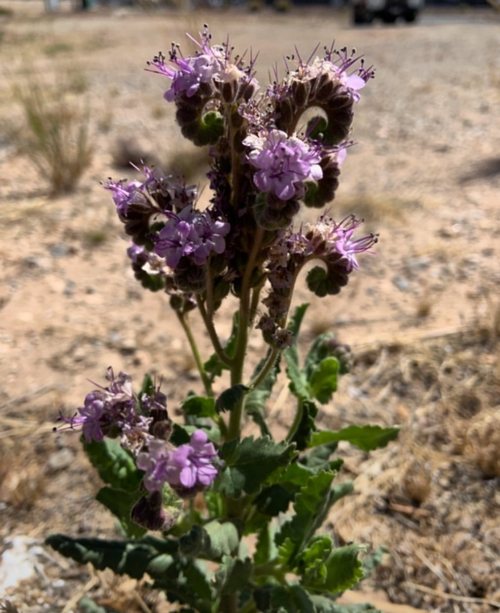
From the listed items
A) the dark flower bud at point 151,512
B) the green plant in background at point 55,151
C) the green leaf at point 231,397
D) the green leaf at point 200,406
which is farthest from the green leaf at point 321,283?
the green plant in background at point 55,151

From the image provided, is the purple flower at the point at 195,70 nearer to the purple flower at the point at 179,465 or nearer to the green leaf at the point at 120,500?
the purple flower at the point at 179,465

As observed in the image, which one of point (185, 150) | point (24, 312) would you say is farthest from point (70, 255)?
point (185, 150)

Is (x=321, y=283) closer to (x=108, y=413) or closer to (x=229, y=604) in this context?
(x=108, y=413)

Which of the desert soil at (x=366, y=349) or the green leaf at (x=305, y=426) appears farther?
the desert soil at (x=366, y=349)

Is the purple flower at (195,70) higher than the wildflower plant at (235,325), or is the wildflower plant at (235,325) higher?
the purple flower at (195,70)

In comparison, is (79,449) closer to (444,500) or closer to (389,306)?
(444,500)


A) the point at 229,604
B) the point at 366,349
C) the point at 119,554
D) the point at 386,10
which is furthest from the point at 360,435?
the point at 386,10

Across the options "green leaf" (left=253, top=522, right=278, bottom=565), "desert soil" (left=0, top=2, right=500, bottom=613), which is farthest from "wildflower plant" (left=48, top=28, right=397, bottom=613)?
"desert soil" (left=0, top=2, right=500, bottom=613)

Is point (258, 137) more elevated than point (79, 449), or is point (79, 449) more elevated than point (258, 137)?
point (258, 137)

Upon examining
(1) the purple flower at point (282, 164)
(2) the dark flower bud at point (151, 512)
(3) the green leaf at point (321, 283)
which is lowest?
(2) the dark flower bud at point (151, 512)
